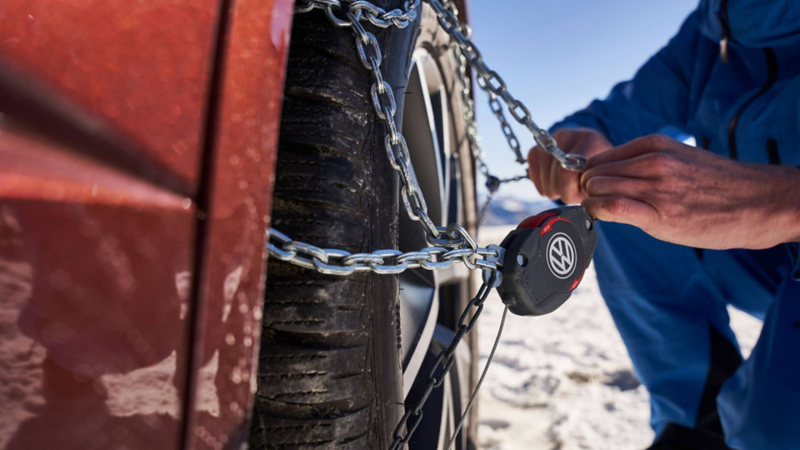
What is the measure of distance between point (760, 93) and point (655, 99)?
14.8 inches

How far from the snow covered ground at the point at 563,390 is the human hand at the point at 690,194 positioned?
3.79 feet

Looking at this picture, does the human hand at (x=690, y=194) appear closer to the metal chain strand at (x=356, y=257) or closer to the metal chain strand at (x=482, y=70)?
the metal chain strand at (x=482, y=70)

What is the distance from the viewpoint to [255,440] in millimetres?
586

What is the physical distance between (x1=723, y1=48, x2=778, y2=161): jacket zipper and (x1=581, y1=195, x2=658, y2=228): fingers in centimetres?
73

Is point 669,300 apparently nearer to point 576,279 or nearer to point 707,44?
point 707,44

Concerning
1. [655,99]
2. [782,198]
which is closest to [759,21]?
[655,99]

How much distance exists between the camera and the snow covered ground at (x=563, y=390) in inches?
73.9

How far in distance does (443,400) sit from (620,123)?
1.12 meters

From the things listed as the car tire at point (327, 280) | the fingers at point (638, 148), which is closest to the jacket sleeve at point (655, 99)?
the fingers at point (638, 148)

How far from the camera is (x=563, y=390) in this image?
2270 millimetres

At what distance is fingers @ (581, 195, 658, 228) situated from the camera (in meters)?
0.89

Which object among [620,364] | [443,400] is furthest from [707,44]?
[620,364]

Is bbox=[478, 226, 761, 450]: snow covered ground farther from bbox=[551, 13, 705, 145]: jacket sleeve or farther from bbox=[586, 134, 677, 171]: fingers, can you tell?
bbox=[586, 134, 677, 171]: fingers

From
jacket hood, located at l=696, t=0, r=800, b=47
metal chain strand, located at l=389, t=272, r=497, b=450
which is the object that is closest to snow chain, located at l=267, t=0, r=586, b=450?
metal chain strand, located at l=389, t=272, r=497, b=450
